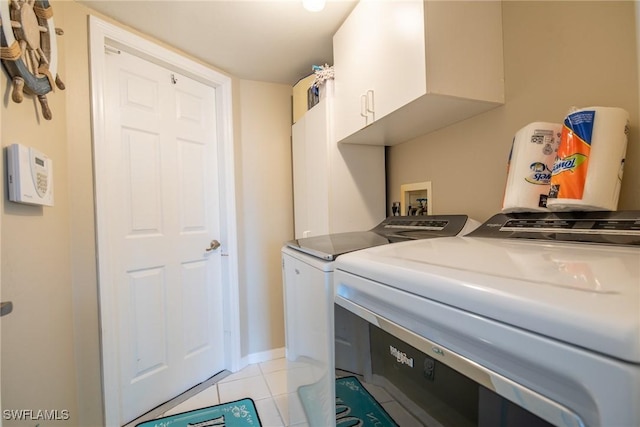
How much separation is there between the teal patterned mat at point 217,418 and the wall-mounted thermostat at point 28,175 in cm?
133

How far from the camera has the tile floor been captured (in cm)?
164

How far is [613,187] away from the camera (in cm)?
76

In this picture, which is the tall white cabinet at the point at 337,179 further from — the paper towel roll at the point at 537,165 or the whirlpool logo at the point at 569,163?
the whirlpool logo at the point at 569,163

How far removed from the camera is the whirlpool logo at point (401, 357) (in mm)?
595

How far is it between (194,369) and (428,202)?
1.92 meters

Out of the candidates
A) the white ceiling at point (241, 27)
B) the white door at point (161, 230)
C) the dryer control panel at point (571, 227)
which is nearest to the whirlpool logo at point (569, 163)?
the dryer control panel at point (571, 227)

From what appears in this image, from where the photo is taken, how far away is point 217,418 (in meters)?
1.65

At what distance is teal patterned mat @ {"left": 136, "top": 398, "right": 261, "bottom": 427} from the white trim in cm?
48

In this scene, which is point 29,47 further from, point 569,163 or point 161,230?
point 569,163

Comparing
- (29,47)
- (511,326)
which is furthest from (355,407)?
(29,47)

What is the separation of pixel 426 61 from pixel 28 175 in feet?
4.82

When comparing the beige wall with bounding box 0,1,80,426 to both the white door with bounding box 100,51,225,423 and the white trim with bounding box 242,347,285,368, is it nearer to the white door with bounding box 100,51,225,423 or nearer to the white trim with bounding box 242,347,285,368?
the white door with bounding box 100,51,225,423

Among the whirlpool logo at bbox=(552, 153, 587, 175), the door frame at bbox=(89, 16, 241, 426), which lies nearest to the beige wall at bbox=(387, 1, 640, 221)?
the whirlpool logo at bbox=(552, 153, 587, 175)

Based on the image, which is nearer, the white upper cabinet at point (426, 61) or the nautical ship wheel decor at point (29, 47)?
the nautical ship wheel decor at point (29, 47)
